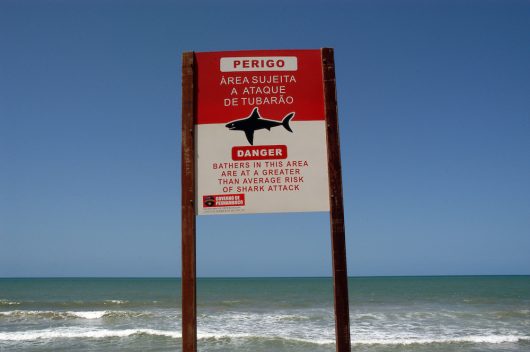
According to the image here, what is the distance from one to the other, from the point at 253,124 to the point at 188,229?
1.13m

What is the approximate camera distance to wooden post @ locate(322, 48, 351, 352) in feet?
12.3

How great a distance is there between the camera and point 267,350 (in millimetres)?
15859

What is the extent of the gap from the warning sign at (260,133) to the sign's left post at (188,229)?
0.24 ft

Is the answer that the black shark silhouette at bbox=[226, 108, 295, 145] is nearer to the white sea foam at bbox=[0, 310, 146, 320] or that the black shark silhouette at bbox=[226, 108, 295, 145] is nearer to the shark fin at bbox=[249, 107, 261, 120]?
the shark fin at bbox=[249, 107, 261, 120]

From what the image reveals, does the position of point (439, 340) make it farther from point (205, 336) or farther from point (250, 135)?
point (250, 135)

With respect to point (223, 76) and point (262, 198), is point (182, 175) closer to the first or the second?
point (262, 198)

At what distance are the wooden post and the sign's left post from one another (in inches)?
48.9

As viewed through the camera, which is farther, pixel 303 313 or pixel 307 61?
pixel 303 313

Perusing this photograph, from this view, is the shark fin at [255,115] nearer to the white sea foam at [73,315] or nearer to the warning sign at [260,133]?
the warning sign at [260,133]

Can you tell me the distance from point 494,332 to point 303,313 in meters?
11.4

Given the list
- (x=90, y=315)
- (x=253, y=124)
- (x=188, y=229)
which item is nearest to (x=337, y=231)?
(x=253, y=124)

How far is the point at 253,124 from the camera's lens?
13.0 ft

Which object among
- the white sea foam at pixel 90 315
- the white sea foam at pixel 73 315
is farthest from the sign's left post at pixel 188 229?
the white sea foam at pixel 90 315

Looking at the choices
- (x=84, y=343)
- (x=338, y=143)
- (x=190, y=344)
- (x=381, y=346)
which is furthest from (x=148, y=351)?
(x=338, y=143)
